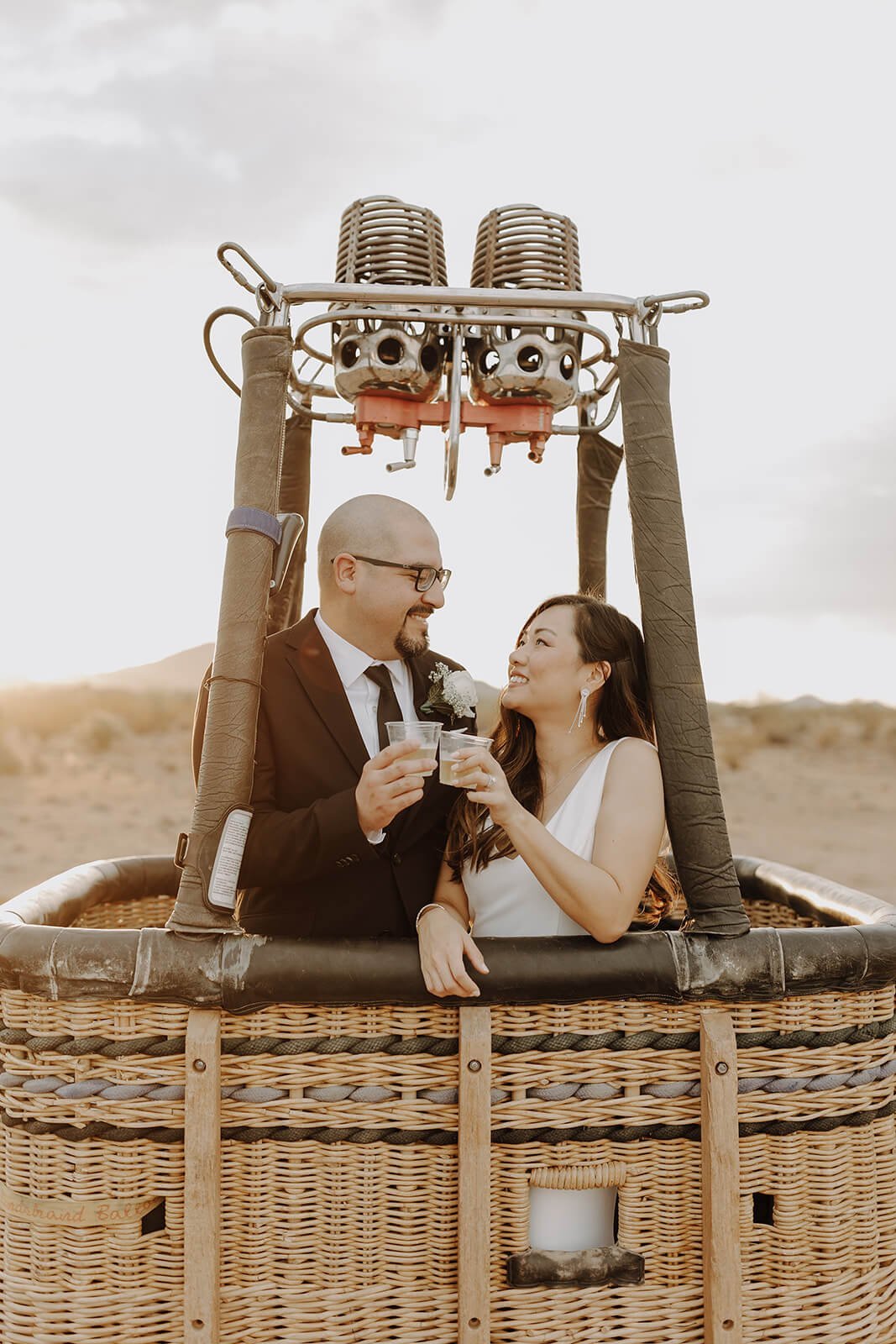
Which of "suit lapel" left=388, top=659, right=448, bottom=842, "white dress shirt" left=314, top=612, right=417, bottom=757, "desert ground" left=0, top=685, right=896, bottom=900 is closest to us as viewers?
"suit lapel" left=388, top=659, right=448, bottom=842

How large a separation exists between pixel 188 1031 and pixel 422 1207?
548 millimetres

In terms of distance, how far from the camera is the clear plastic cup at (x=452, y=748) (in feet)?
7.00

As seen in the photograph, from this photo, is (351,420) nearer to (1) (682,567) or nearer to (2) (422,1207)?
(1) (682,567)

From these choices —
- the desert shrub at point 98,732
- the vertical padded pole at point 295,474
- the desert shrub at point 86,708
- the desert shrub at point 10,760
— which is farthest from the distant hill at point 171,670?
the vertical padded pole at point 295,474

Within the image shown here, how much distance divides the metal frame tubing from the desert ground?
9.66 metres

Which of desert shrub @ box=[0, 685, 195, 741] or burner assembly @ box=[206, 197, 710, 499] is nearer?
burner assembly @ box=[206, 197, 710, 499]

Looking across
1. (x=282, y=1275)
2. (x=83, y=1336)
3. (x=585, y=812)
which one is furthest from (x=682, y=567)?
(x=83, y=1336)

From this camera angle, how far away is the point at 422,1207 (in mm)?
2127

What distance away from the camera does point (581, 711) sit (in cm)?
277

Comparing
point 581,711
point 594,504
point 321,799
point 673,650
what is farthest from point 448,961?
point 594,504

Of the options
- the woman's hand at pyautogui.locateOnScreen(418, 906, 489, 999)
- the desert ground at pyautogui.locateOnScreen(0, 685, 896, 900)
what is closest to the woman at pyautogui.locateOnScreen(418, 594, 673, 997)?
the woman's hand at pyautogui.locateOnScreen(418, 906, 489, 999)

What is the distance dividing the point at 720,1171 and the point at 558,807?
84 centimetres

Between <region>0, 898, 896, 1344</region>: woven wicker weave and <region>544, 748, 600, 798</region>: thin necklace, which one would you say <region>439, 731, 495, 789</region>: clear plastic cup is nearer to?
<region>0, 898, 896, 1344</region>: woven wicker weave

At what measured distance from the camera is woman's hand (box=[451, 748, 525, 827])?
2.12m
